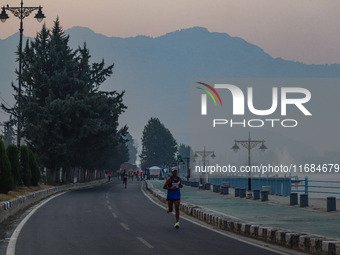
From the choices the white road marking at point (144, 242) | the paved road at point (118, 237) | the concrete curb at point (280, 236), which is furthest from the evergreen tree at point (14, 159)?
the white road marking at point (144, 242)

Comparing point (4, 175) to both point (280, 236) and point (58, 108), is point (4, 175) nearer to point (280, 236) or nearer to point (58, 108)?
point (280, 236)

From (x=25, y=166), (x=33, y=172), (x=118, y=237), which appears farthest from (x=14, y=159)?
(x=118, y=237)

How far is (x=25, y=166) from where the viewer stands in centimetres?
4003

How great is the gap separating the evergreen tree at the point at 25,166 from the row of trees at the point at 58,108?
59.4ft

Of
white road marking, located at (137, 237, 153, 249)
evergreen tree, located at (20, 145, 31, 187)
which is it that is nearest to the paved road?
white road marking, located at (137, 237, 153, 249)

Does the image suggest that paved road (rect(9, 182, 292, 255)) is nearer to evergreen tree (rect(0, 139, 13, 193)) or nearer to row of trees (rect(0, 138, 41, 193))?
evergreen tree (rect(0, 139, 13, 193))

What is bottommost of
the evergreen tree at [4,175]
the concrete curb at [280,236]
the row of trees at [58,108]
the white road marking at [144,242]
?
the white road marking at [144,242]

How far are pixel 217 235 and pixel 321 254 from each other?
4.74 meters

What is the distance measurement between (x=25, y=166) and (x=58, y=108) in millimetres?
18686

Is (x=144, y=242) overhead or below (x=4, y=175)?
below

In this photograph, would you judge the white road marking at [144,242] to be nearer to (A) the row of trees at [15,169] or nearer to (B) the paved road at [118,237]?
(B) the paved road at [118,237]

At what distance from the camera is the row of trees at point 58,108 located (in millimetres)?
59438

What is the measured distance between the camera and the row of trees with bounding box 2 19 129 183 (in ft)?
195

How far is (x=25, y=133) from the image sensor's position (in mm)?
62844
